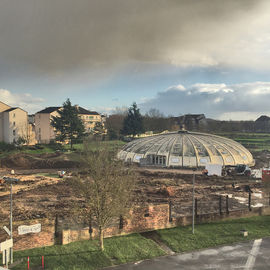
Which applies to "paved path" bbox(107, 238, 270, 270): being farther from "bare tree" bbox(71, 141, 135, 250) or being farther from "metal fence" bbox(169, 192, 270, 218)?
"metal fence" bbox(169, 192, 270, 218)

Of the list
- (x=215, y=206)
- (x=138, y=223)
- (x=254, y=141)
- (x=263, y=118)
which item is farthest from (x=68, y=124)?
(x=263, y=118)

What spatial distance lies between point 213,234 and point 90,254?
764 cm

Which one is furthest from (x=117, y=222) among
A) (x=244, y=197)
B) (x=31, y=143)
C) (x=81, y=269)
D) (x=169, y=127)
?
(x=169, y=127)

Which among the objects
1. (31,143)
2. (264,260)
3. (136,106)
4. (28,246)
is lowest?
(264,260)

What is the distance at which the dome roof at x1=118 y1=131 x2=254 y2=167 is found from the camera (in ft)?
127

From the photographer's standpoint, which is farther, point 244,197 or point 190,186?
point 190,186

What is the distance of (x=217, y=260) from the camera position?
1273 cm

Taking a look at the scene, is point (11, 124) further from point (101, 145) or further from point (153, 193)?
point (153, 193)

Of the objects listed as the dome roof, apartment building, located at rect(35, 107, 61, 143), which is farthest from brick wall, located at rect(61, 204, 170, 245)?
apartment building, located at rect(35, 107, 61, 143)

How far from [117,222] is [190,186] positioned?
53.2 ft

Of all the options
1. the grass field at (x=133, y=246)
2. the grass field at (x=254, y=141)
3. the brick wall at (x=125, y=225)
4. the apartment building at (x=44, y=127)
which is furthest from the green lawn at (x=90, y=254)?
the grass field at (x=254, y=141)

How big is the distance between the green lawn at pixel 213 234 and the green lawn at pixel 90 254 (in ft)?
4.52

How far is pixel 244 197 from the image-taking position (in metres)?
24.4

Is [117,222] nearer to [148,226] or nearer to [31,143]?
[148,226]
